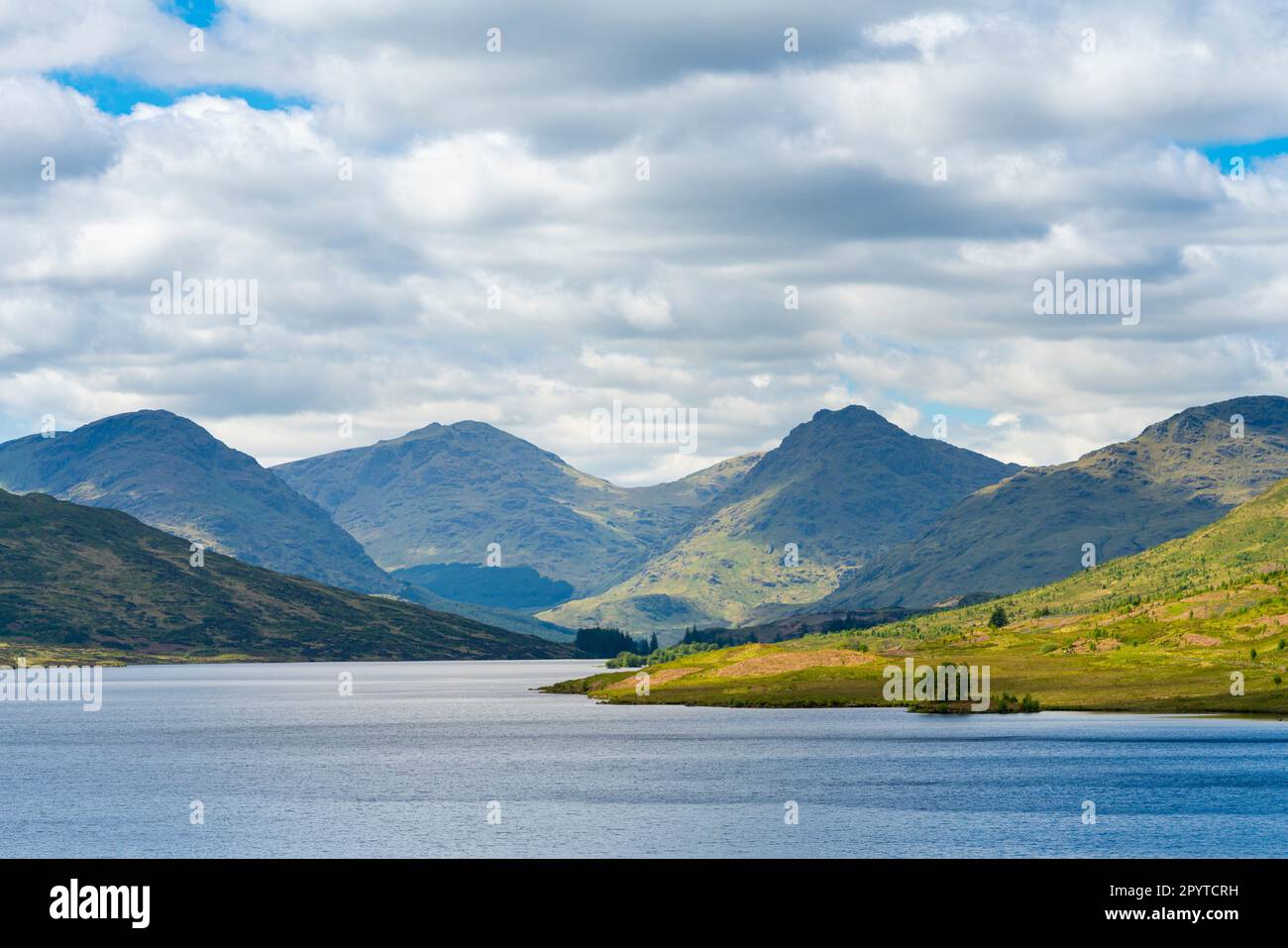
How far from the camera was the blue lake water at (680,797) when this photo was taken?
105 metres

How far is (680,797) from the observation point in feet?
438

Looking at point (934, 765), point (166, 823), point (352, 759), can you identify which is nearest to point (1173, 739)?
point (934, 765)

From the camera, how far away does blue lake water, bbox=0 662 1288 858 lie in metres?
105

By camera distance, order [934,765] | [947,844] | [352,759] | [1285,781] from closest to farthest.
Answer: [947,844] → [1285,781] → [934,765] → [352,759]

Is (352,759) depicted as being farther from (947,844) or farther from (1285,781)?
(1285,781)
